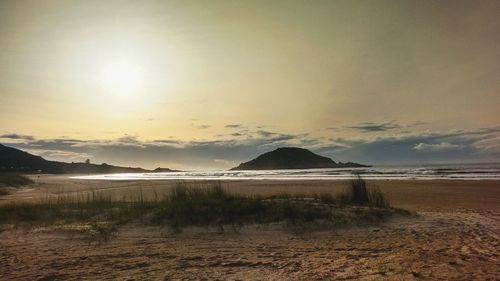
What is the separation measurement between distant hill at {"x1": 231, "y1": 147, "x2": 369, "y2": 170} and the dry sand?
133 meters

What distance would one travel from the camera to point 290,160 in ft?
479

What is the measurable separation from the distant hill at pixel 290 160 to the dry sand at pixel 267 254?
132550 mm

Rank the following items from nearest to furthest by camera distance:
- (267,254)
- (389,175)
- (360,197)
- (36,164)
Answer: (267,254), (360,197), (389,175), (36,164)

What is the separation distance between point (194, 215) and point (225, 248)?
2.87 m

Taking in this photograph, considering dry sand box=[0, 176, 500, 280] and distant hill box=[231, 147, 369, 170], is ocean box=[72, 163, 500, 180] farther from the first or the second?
distant hill box=[231, 147, 369, 170]

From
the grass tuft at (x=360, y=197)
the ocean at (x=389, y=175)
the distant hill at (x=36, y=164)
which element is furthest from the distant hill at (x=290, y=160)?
the grass tuft at (x=360, y=197)

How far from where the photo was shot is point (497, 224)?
32.6 ft

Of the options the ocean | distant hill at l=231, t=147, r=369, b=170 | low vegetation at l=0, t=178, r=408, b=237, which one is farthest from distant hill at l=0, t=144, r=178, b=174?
low vegetation at l=0, t=178, r=408, b=237

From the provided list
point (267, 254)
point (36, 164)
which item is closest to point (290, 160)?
point (36, 164)

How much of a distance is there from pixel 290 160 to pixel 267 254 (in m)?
140

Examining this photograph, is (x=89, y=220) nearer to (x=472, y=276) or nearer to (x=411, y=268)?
(x=411, y=268)

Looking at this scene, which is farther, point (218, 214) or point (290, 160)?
point (290, 160)

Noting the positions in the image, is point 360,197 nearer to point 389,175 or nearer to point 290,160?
point 389,175

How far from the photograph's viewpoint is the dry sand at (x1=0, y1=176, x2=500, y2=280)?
5992mm
